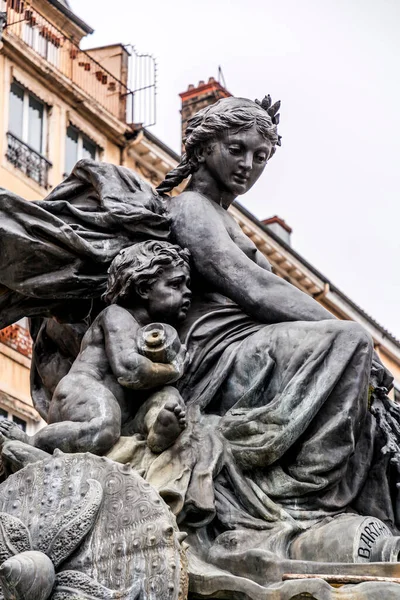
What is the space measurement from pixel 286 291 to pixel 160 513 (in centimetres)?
184

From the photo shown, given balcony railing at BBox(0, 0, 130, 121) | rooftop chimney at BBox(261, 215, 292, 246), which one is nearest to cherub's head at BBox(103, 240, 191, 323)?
balcony railing at BBox(0, 0, 130, 121)

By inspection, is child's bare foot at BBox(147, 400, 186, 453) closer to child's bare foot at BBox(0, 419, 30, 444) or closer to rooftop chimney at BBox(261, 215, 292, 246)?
child's bare foot at BBox(0, 419, 30, 444)

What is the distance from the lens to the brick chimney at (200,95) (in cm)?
3447

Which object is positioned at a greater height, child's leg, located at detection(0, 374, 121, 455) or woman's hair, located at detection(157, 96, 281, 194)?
woman's hair, located at detection(157, 96, 281, 194)

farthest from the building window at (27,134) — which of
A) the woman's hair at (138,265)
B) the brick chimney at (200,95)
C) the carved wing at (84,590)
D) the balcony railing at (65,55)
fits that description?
the carved wing at (84,590)

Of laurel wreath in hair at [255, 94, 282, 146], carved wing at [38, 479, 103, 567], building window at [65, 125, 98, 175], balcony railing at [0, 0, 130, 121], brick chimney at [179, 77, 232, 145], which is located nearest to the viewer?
carved wing at [38, 479, 103, 567]

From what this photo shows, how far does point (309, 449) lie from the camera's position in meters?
7.09

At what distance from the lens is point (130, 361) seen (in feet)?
23.5

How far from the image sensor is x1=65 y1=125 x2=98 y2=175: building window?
30188 mm

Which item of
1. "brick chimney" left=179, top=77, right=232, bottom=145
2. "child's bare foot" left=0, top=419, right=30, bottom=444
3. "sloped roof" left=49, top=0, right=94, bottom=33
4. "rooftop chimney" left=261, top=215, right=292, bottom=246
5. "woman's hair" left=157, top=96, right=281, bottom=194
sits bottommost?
"child's bare foot" left=0, top=419, right=30, bottom=444

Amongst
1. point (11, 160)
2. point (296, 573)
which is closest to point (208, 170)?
point (296, 573)

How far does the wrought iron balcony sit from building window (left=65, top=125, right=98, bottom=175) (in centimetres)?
89

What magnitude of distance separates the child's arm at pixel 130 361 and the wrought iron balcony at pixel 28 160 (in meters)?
21.3

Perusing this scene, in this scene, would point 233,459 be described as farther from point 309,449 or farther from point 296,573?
point 296,573
